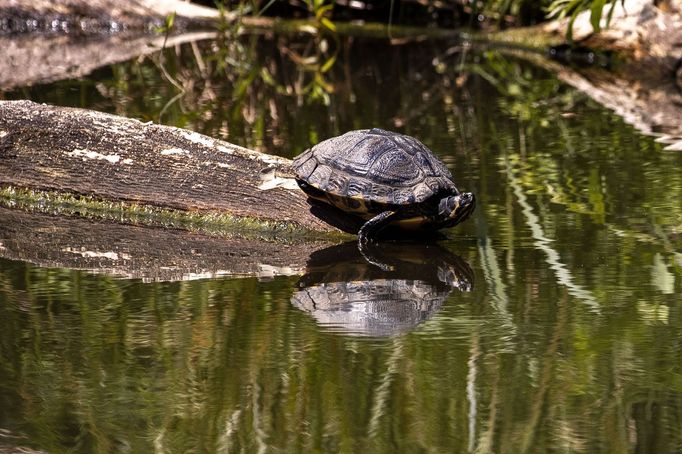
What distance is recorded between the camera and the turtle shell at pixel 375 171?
4652 mm

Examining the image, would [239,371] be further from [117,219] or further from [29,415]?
[117,219]

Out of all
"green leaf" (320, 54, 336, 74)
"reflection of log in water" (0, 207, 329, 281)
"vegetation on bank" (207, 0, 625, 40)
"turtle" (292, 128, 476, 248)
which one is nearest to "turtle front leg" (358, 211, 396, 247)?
"turtle" (292, 128, 476, 248)

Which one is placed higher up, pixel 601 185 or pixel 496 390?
pixel 601 185

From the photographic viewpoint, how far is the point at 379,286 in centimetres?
409

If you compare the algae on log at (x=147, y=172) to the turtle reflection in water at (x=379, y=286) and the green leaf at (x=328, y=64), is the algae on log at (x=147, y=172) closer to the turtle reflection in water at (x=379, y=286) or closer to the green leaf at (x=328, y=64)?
the turtle reflection in water at (x=379, y=286)

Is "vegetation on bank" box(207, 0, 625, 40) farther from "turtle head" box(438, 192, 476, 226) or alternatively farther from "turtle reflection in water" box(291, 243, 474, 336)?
"turtle reflection in water" box(291, 243, 474, 336)

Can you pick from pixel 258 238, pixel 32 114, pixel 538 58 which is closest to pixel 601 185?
pixel 258 238

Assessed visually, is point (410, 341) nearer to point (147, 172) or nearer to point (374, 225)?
point (374, 225)

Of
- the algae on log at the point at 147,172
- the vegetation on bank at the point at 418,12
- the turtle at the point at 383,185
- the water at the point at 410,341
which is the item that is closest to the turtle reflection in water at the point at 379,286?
the water at the point at 410,341

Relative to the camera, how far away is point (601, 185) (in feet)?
18.6

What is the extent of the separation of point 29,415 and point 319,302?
1.24m

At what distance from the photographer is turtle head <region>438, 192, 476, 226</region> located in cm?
464

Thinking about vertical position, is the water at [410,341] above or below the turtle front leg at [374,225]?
below

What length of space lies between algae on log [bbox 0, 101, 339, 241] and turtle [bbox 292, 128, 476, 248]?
0.54ft
